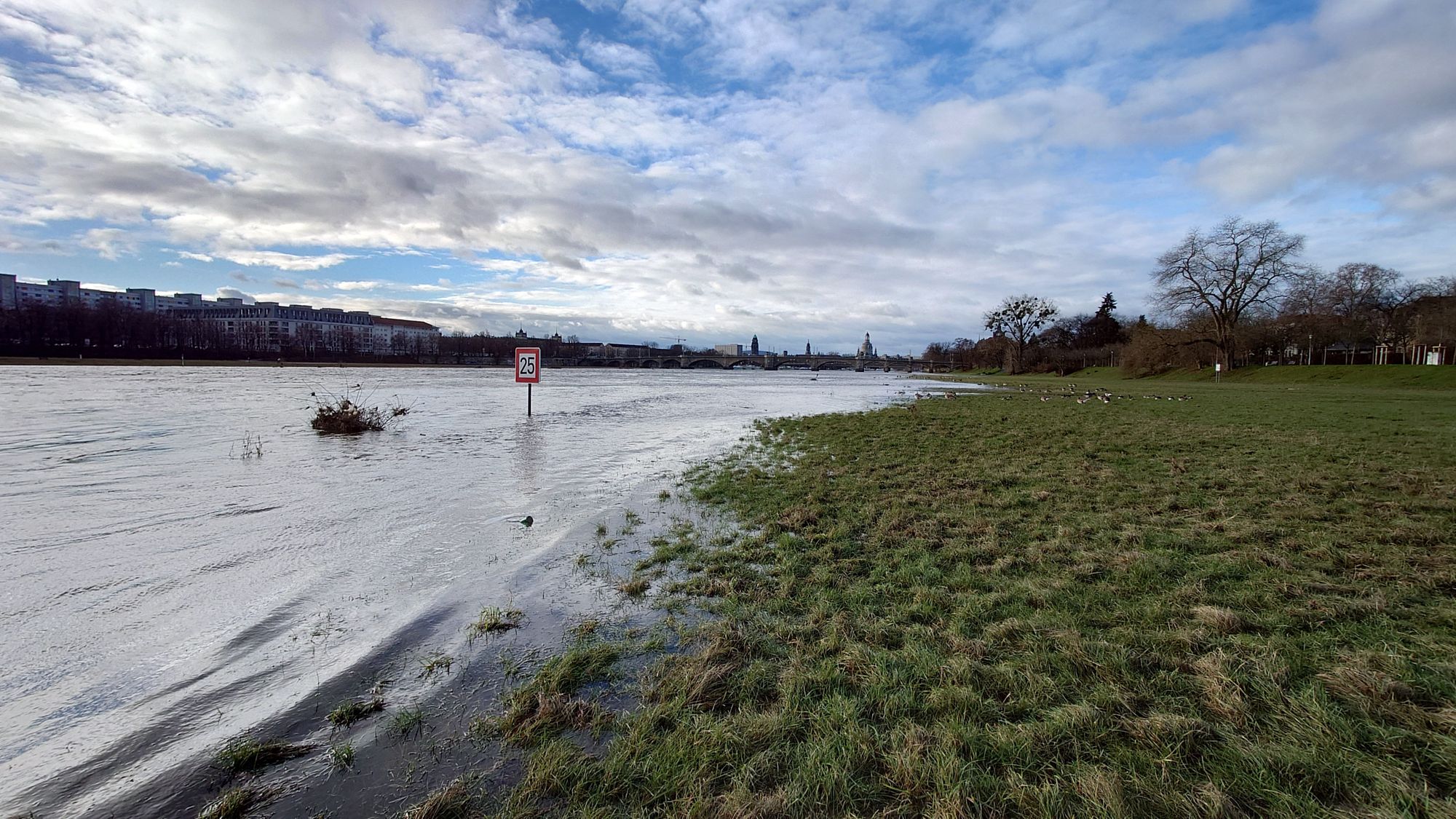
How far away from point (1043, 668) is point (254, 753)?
4.31 meters

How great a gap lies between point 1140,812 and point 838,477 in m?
7.78

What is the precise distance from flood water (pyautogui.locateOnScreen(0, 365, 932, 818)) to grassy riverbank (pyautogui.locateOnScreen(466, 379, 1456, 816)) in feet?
6.01

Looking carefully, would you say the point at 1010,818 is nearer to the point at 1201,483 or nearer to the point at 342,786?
the point at 342,786

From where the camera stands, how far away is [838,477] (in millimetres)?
Result: 10133

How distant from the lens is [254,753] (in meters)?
2.94

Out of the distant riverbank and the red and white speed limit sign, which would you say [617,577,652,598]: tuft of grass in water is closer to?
the red and white speed limit sign

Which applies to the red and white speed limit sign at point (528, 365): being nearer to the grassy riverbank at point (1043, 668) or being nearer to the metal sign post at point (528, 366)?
the metal sign post at point (528, 366)

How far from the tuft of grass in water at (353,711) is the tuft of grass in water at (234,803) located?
53 centimetres

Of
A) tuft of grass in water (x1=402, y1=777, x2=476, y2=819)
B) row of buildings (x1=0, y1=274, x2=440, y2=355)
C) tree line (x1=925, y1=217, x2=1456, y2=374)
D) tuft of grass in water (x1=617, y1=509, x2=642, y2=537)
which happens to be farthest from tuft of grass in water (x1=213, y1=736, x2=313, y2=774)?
row of buildings (x1=0, y1=274, x2=440, y2=355)

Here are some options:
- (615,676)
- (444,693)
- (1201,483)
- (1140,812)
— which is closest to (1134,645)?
(1140,812)

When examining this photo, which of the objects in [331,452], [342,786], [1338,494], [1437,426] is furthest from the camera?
[1437,426]

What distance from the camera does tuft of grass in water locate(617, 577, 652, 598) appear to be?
16.9 feet

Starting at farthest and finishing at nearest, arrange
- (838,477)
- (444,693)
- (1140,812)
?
(838,477) → (444,693) → (1140,812)

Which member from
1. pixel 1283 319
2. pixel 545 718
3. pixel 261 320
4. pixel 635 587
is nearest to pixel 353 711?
pixel 545 718
